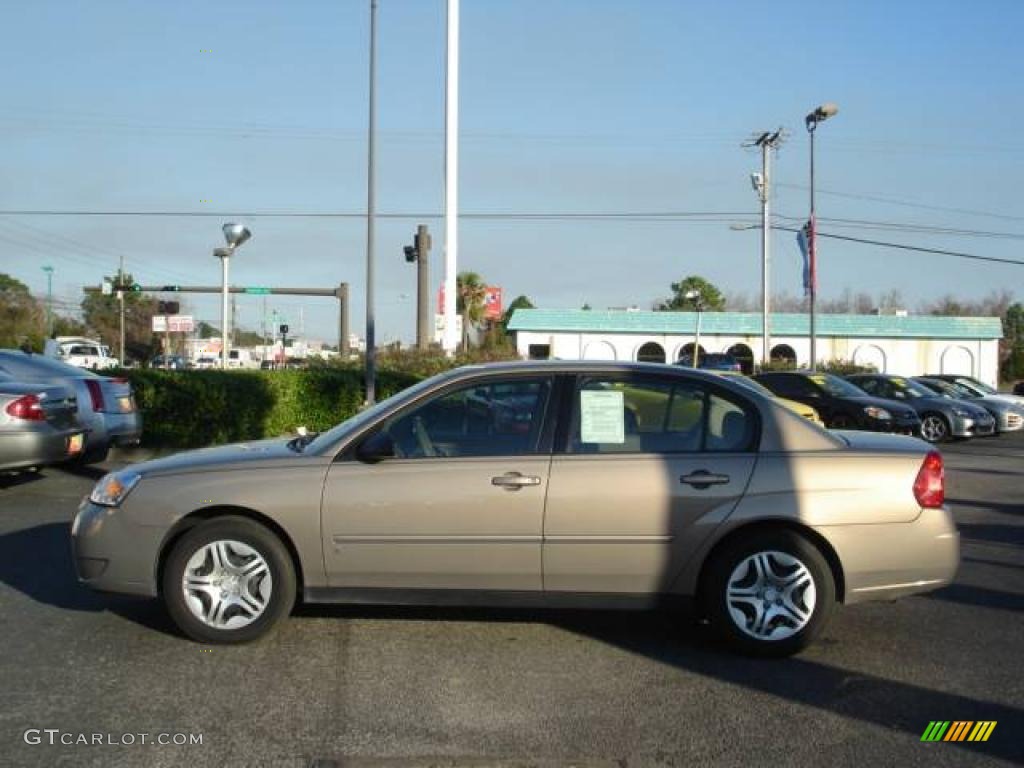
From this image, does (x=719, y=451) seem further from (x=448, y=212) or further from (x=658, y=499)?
(x=448, y=212)

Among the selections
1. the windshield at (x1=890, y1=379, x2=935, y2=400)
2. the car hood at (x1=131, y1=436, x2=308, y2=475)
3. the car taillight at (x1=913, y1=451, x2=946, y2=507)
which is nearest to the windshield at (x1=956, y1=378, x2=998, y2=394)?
the windshield at (x1=890, y1=379, x2=935, y2=400)

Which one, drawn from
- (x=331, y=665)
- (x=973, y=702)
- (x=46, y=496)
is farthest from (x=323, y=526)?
(x=46, y=496)

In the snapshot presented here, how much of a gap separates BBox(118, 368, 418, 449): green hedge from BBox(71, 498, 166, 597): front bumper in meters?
10.1

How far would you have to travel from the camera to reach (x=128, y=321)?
3159 inches

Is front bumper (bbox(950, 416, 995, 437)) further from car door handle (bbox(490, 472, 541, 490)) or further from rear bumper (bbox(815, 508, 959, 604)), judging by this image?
car door handle (bbox(490, 472, 541, 490))

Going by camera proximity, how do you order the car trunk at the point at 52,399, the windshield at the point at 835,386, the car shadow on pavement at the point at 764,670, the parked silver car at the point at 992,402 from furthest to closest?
the parked silver car at the point at 992,402, the windshield at the point at 835,386, the car trunk at the point at 52,399, the car shadow on pavement at the point at 764,670

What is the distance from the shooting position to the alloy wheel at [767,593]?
5.09 meters

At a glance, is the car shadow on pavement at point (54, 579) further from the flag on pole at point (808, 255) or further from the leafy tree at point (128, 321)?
the leafy tree at point (128, 321)

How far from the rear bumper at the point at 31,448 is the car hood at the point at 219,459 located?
190 inches

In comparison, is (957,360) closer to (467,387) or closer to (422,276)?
(422,276)

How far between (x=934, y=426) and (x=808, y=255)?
54.0ft

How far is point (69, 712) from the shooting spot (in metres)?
4.30

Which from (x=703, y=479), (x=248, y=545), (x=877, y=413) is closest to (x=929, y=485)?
(x=703, y=479)

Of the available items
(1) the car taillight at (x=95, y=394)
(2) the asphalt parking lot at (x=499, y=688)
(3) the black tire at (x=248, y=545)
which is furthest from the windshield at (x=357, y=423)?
(1) the car taillight at (x=95, y=394)
